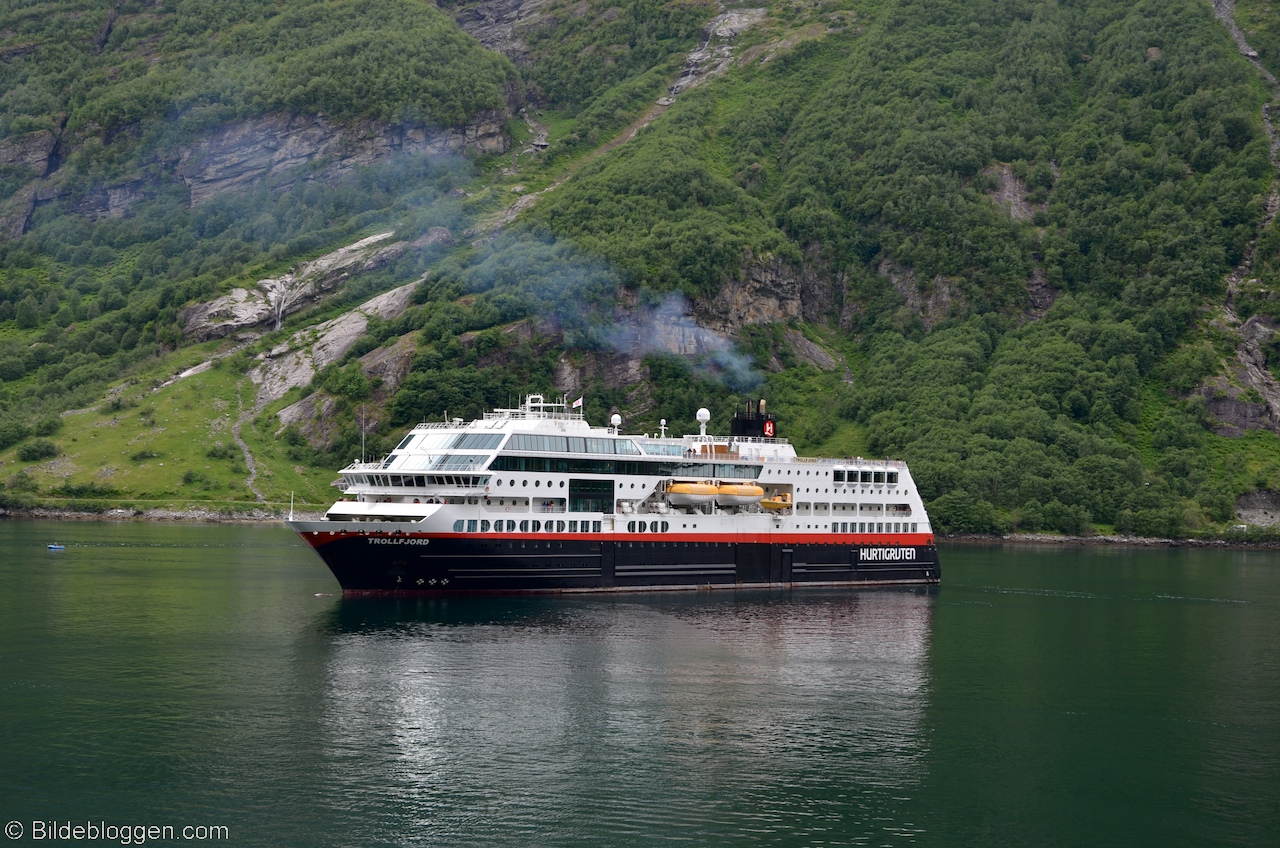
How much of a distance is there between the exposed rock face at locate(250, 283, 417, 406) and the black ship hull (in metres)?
113

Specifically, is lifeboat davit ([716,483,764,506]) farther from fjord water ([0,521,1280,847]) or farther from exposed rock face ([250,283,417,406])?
exposed rock face ([250,283,417,406])

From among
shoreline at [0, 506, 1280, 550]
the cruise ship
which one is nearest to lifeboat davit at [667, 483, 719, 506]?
the cruise ship

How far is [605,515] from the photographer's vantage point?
82375mm

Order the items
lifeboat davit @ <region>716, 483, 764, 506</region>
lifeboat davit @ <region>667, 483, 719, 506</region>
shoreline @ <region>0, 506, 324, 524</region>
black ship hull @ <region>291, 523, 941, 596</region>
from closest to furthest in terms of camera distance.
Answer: black ship hull @ <region>291, 523, 941, 596</region> < lifeboat davit @ <region>667, 483, 719, 506</region> < lifeboat davit @ <region>716, 483, 764, 506</region> < shoreline @ <region>0, 506, 324, 524</region>

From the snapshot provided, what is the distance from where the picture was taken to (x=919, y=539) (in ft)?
320

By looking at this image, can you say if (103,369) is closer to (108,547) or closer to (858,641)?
(108,547)

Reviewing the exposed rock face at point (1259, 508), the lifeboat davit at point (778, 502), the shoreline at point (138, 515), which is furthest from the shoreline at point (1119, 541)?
the shoreline at point (138, 515)

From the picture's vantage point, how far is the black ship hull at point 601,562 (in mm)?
75625

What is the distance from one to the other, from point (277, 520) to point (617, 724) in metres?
116

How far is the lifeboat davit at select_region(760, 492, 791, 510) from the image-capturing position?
90.0 meters

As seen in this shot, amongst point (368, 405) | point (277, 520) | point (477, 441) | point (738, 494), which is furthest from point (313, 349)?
point (738, 494)

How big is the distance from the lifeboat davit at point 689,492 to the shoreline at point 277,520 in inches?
2927

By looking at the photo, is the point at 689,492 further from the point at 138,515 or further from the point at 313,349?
the point at 313,349

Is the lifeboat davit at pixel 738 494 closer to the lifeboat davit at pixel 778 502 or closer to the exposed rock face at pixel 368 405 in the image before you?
the lifeboat davit at pixel 778 502
